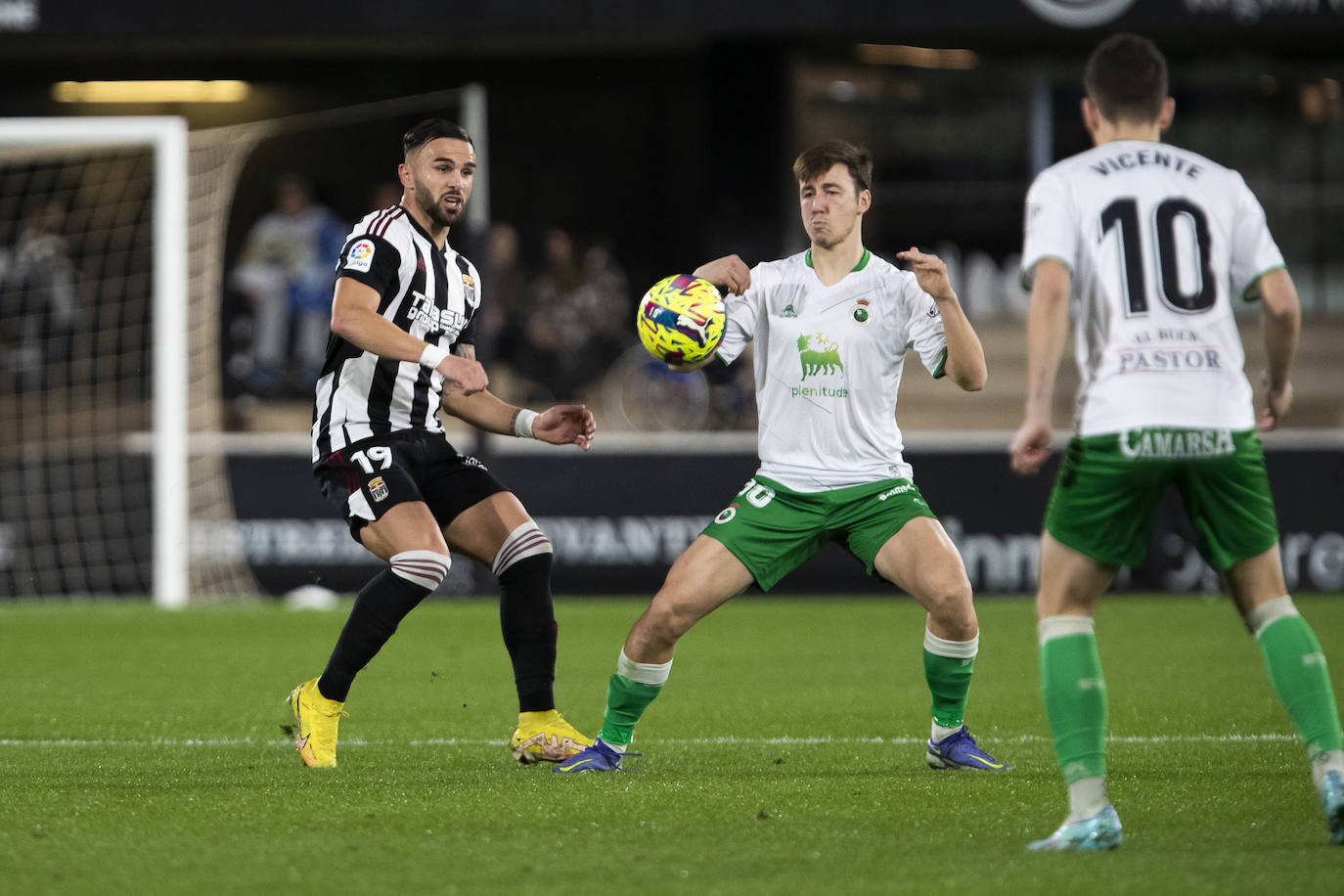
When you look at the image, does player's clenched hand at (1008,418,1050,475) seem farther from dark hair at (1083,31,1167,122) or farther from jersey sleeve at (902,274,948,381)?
jersey sleeve at (902,274,948,381)

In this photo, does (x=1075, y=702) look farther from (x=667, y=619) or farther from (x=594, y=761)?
(x=594, y=761)

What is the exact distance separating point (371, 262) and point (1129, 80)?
2598mm

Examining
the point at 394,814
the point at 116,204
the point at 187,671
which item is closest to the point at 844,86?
the point at 116,204

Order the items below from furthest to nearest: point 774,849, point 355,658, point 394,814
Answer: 1. point 355,658
2. point 394,814
3. point 774,849

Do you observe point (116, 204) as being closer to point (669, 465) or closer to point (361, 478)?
point (669, 465)

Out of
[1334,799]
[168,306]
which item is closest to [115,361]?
[168,306]

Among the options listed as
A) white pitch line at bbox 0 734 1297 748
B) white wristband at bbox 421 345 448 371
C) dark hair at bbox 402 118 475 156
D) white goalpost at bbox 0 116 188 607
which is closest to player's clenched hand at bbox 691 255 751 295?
white wristband at bbox 421 345 448 371

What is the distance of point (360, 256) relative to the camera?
5855mm

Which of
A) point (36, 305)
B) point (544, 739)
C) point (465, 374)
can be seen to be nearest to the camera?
point (465, 374)

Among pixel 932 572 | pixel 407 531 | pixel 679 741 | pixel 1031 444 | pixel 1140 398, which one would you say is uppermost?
pixel 1140 398

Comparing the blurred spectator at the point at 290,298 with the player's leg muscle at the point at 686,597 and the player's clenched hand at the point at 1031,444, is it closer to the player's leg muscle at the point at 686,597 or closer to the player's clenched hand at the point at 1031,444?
the player's leg muscle at the point at 686,597

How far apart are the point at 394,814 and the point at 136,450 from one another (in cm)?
983

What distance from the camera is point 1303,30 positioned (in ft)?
48.6

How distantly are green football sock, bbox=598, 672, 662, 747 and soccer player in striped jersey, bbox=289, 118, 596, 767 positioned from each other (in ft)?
0.73
